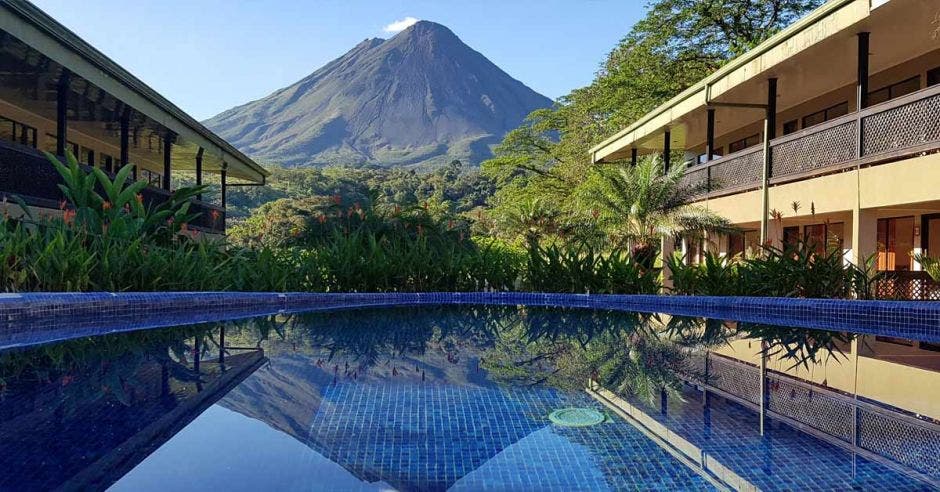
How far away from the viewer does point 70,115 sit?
13945mm

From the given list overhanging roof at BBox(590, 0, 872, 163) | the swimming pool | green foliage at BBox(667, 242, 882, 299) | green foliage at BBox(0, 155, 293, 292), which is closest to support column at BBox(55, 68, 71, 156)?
green foliage at BBox(0, 155, 293, 292)

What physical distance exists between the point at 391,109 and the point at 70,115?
12645cm

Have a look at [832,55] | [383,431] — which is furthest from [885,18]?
[383,431]

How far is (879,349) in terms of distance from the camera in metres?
6.10

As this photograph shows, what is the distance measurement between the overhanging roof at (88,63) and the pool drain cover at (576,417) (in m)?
7.59

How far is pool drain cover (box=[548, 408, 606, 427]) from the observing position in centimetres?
350

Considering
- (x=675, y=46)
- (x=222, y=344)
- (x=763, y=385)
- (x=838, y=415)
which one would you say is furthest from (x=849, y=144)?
(x=675, y=46)

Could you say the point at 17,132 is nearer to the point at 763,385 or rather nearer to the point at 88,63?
the point at 88,63

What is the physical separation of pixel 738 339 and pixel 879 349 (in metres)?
1.16

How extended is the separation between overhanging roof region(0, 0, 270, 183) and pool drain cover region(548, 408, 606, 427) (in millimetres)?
7589

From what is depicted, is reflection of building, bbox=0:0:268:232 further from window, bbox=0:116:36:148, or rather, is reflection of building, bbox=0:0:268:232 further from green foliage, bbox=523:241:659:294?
green foliage, bbox=523:241:659:294

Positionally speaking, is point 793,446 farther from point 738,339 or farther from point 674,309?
point 674,309

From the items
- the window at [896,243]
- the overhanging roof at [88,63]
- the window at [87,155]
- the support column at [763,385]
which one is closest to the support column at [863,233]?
the window at [896,243]

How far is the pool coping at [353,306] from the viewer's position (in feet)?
18.9
